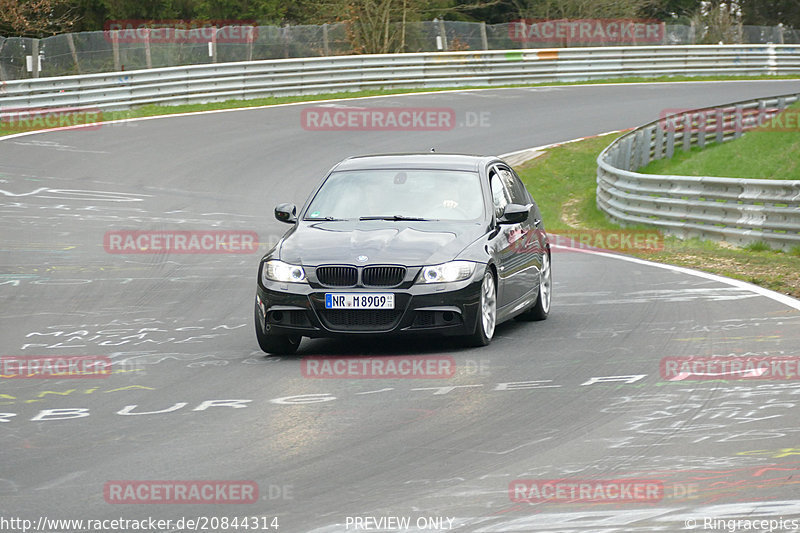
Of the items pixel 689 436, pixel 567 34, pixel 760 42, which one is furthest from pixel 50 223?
pixel 760 42

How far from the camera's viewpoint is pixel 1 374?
953 cm

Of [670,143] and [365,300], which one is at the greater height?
[365,300]

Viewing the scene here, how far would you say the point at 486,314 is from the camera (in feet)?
33.8

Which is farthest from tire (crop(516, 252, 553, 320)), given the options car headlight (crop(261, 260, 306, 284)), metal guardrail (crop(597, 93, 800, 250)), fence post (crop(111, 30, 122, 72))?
fence post (crop(111, 30, 122, 72))

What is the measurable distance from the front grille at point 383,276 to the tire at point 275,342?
795mm

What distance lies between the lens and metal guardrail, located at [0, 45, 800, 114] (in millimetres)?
32875

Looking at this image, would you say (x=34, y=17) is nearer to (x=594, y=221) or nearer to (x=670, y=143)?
(x=670, y=143)

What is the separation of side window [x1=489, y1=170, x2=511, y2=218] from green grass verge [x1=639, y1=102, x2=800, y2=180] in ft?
43.1

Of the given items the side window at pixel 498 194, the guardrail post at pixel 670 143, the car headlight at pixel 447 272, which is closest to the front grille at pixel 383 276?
the car headlight at pixel 447 272

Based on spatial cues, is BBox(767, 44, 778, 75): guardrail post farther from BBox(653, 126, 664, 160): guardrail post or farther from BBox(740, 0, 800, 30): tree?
BBox(740, 0, 800, 30): tree

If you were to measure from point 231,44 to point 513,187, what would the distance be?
26151 millimetres

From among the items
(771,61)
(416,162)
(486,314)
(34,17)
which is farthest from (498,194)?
(771,61)

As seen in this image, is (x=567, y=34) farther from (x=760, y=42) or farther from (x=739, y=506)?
(x=739, y=506)

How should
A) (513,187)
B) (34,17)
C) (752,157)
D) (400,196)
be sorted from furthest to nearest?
1. (34,17)
2. (752,157)
3. (513,187)
4. (400,196)
